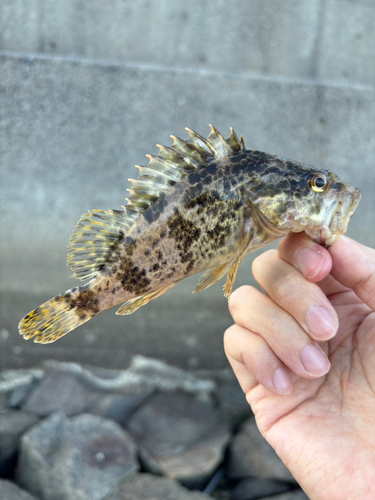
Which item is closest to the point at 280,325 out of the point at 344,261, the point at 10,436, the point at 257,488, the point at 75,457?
the point at 344,261

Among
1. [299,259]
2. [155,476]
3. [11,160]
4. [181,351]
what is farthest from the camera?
[181,351]

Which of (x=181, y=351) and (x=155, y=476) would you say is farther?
(x=181, y=351)

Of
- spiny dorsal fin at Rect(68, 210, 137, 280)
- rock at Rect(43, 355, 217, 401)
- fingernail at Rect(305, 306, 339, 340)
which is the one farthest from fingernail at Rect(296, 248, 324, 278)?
rock at Rect(43, 355, 217, 401)

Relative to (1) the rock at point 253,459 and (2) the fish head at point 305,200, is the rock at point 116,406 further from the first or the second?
(2) the fish head at point 305,200

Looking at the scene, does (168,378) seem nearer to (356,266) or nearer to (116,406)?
(116,406)

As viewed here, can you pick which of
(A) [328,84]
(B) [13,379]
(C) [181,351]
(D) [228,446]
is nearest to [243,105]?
(A) [328,84]

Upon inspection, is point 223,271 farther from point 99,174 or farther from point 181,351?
point 181,351

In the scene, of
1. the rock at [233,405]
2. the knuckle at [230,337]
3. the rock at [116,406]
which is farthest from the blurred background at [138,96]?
the knuckle at [230,337]
